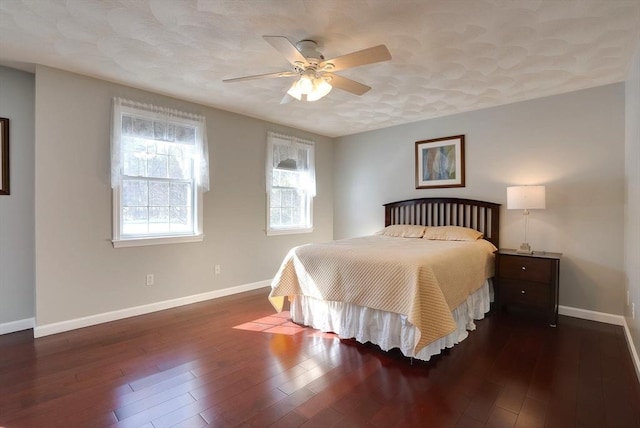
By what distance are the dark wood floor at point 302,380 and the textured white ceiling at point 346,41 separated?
2.40 meters

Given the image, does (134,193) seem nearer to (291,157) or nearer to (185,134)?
(185,134)

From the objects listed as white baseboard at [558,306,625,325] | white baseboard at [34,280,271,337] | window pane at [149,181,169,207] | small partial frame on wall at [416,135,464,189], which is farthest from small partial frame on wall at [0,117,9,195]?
white baseboard at [558,306,625,325]

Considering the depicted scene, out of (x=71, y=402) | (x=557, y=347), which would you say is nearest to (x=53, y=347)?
(x=71, y=402)

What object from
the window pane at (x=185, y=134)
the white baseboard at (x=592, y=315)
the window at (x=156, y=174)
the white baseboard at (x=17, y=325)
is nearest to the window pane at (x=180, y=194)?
the window at (x=156, y=174)

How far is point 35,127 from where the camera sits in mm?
2816

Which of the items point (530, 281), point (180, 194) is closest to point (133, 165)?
point (180, 194)

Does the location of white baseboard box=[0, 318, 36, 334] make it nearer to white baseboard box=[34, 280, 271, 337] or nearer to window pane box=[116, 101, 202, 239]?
white baseboard box=[34, 280, 271, 337]

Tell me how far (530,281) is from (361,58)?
2.79 metres

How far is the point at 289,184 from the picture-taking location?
4.98 m

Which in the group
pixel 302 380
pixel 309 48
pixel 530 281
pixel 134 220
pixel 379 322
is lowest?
pixel 302 380

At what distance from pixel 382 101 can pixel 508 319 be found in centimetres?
276

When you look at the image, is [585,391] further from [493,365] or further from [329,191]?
[329,191]

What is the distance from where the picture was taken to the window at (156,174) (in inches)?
128

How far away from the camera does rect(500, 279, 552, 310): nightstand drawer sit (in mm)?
3148
